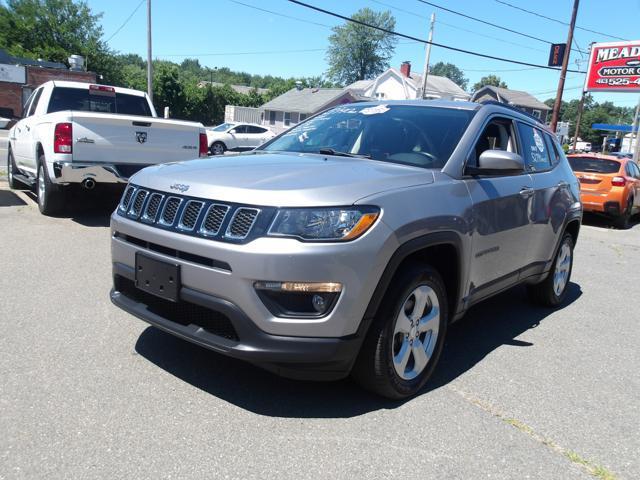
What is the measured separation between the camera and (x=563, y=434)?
310 centimetres

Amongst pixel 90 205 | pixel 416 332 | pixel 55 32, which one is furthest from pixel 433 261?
pixel 55 32

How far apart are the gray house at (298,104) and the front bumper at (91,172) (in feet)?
149

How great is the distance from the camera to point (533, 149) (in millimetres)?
4898

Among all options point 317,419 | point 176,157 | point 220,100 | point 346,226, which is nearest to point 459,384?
point 317,419

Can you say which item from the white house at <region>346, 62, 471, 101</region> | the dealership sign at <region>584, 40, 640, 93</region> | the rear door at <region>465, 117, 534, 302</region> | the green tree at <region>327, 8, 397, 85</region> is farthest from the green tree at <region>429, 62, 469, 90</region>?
the rear door at <region>465, 117, 534, 302</region>

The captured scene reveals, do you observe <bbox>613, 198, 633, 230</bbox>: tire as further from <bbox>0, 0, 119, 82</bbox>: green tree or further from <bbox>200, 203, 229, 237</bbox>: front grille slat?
<bbox>0, 0, 119, 82</bbox>: green tree

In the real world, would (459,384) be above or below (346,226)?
below

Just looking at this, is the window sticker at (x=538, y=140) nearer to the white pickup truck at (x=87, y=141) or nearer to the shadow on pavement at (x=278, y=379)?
the shadow on pavement at (x=278, y=379)

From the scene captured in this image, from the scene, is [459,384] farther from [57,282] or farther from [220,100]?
[220,100]

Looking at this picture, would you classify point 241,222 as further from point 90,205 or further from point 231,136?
point 231,136

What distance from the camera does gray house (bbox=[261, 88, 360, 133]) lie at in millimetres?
52500

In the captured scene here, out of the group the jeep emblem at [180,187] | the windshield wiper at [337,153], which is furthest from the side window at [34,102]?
the jeep emblem at [180,187]

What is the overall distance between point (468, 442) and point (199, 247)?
5.70 ft

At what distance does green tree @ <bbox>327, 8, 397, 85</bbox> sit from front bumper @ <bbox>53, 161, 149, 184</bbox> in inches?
3483
